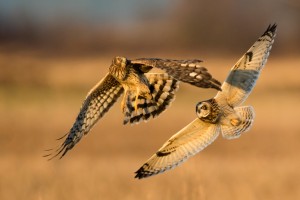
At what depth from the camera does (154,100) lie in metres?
6.86

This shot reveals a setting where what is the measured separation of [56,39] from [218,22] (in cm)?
690

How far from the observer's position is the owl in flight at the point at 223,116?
629 centimetres

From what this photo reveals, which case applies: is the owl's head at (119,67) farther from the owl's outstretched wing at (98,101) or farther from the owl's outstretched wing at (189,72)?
the owl's outstretched wing at (189,72)

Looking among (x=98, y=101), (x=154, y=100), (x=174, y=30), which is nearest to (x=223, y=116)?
(x=154, y=100)

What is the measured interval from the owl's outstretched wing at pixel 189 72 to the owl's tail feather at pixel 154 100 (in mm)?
738

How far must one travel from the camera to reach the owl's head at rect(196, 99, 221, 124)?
6199mm

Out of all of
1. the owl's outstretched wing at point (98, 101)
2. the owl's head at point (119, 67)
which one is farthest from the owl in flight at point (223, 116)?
the owl's outstretched wing at point (98, 101)

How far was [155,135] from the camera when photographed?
14.3m

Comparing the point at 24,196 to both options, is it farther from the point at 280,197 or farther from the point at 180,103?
the point at 180,103

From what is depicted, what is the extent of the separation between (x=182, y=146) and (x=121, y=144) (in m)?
7.34

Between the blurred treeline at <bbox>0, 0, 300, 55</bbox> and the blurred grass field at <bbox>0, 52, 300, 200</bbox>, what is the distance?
5.44 feet

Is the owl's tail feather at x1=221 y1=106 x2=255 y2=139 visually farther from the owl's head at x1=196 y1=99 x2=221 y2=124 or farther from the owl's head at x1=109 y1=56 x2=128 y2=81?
the owl's head at x1=109 y1=56 x2=128 y2=81

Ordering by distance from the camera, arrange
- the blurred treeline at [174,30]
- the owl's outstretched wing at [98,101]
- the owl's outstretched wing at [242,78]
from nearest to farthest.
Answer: the owl's outstretched wing at [242,78]
the owl's outstretched wing at [98,101]
the blurred treeline at [174,30]

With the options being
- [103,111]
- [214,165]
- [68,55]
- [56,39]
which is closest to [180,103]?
[68,55]
